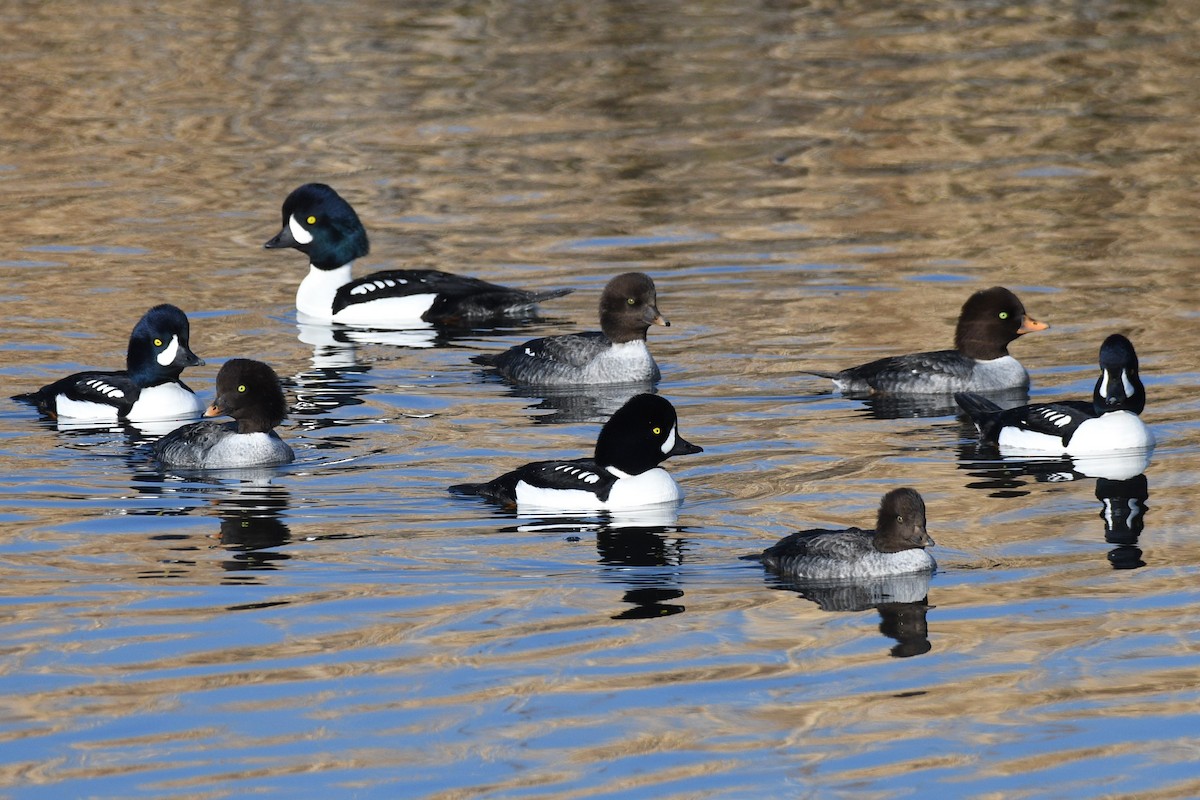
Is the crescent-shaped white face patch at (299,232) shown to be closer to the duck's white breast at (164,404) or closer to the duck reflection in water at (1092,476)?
the duck's white breast at (164,404)

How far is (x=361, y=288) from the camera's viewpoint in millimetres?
20297

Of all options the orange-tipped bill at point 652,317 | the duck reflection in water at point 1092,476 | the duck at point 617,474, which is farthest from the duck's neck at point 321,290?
the duck reflection in water at point 1092,476

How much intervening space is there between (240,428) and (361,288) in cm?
625

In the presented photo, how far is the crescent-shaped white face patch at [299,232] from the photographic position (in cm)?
2103

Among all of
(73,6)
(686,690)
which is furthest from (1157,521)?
(73,6)

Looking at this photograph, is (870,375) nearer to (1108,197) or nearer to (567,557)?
(567,557)

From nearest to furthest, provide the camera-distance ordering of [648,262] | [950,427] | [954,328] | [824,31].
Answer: [950,427] < [954,328] < [648,262] < [824,31]

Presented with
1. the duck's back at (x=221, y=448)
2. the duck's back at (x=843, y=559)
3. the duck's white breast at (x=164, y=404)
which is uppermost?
the duck's white breast at (x=164, y=404)

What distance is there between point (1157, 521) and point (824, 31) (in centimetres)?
2377

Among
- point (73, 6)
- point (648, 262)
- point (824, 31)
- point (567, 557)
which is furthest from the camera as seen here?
point (73, 6)

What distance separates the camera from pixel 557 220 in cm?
2333

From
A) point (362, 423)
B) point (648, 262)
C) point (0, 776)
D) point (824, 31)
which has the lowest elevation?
point (0, 776)

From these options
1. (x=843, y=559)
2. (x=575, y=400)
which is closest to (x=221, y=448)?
(x=575, y=400)

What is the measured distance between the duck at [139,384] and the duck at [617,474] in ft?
12.8
